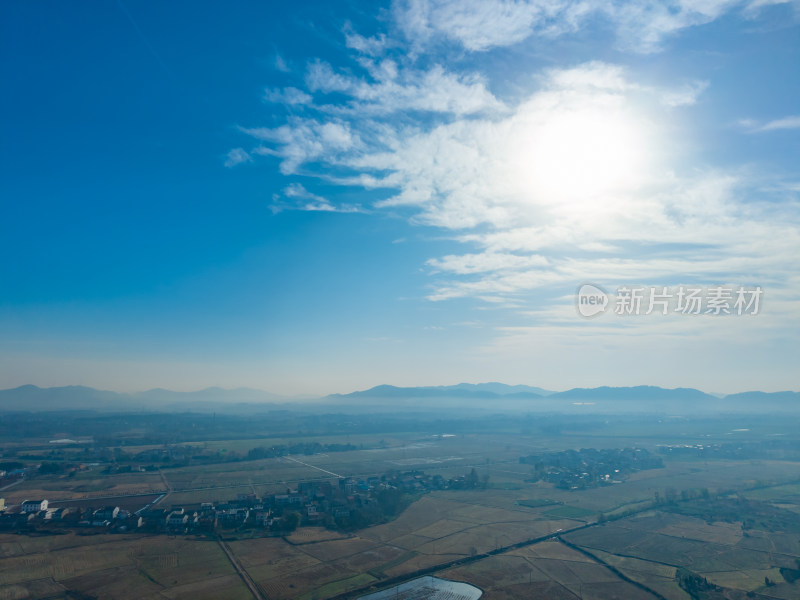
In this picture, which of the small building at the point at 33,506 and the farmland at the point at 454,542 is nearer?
the farmland at the point at 454,542

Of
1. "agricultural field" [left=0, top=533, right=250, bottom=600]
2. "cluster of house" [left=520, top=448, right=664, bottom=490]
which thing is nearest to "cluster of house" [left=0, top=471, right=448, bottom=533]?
"agricultural field" [left=0, top=533, right=250, bottom=600]

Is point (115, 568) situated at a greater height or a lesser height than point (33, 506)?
lesser

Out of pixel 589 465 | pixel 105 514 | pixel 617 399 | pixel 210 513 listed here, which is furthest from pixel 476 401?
pixel 105 514

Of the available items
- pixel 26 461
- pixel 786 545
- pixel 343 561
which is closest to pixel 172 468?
pixel 26 461

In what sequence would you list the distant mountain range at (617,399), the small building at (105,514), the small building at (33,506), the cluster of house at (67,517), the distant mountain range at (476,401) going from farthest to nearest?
the distant mountain range at (476,401) < the distant mountain range at (617,399) < the small building at (33,506) < the small building at (105,514) < the cluster of house at (67,517)

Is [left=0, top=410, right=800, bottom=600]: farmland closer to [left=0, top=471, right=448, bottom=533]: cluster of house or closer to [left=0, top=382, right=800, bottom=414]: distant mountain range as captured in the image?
[left=0, top=471, right=448, bottom=533]: cluster of house

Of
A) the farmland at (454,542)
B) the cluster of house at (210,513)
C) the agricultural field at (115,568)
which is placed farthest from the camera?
the cluster of house at (210,513)

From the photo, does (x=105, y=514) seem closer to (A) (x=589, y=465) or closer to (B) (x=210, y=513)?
(B) (x=210, y=513)

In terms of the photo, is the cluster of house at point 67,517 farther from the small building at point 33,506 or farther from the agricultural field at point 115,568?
the agricultural field at point 115,568

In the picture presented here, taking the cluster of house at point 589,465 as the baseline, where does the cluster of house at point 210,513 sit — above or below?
above

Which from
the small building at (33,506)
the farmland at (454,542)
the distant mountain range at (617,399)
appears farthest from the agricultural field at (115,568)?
the distant mountain range at (617,399)
